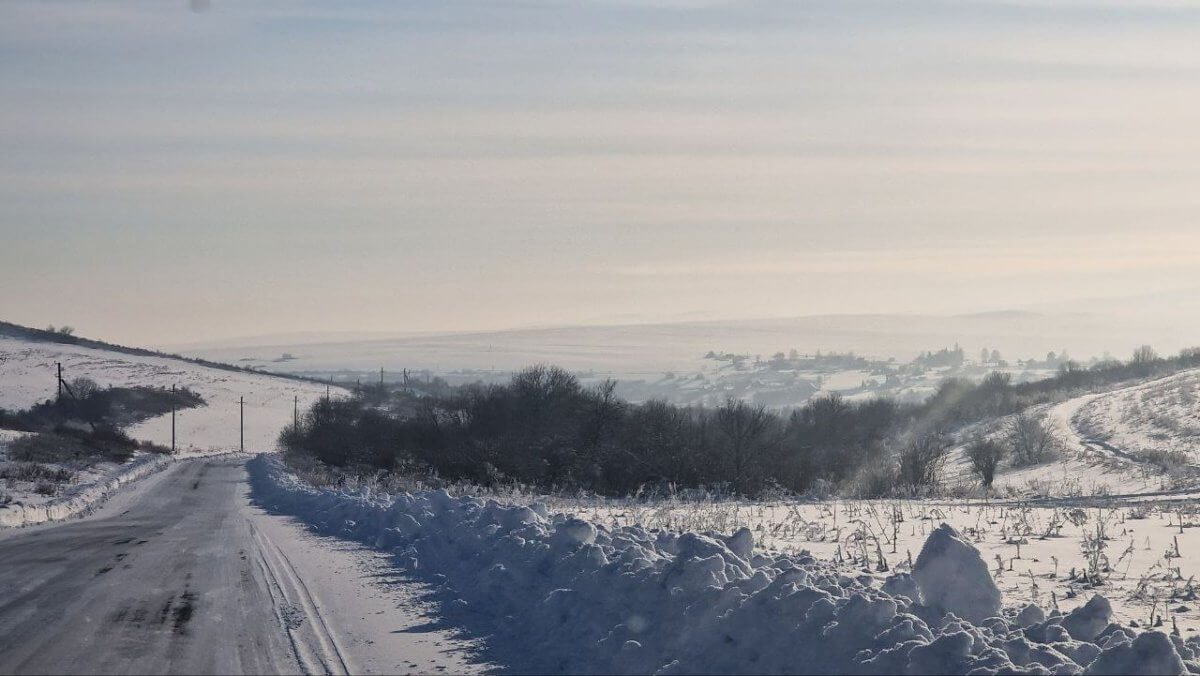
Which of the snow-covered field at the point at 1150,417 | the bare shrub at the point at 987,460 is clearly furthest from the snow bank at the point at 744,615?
the snow-covered field at the point at 1150,417

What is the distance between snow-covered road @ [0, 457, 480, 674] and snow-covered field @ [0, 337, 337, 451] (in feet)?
301

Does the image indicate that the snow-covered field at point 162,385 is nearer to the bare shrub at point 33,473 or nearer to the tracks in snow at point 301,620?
the bare shrub at point 33,473

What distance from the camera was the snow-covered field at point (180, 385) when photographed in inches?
4712

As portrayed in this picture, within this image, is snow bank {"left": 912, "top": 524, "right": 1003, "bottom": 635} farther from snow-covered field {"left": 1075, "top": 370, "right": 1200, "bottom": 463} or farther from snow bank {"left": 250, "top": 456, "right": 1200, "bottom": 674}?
snow-covered field {"left": 1075, "top": 370, "right": 1200, "bottom": 463}

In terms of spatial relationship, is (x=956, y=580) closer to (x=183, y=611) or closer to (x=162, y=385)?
(x=183, y=611)

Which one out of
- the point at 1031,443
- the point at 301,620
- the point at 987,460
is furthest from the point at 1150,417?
the point at 301,620

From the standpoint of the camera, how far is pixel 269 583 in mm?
14492

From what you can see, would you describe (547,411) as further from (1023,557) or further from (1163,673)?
(1163,673)

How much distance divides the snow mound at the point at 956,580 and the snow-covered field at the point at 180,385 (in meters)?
103

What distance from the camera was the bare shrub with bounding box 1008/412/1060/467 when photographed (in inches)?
2270

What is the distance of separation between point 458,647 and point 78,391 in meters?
127

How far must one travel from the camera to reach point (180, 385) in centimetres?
15088

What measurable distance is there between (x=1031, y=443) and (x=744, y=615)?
55.9 meters

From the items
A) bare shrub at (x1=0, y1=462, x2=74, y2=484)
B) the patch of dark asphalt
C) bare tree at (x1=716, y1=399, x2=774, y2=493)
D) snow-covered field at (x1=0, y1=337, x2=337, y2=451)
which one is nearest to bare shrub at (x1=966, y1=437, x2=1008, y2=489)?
bare tree at (x1=716, y1=399, x2=774, y2=493)
